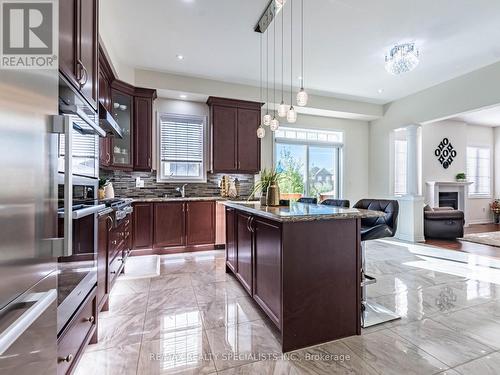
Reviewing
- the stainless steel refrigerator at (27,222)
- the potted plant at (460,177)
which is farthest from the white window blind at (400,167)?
the stainless steel refrigerator at (27,222)

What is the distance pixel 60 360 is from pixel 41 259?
77 centimetres

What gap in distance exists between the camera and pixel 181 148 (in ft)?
15.8

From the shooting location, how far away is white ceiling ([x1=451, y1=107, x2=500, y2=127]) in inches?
252

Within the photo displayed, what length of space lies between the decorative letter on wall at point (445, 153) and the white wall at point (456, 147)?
103 mm

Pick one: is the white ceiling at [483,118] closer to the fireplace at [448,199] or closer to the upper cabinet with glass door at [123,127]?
the fireplace at [448,199]

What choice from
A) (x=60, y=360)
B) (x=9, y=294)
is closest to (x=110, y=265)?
(x=60, y=360)

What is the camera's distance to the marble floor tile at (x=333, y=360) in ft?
5.07

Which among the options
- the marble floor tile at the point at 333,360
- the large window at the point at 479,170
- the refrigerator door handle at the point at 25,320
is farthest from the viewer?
the large window at the point at 479,170

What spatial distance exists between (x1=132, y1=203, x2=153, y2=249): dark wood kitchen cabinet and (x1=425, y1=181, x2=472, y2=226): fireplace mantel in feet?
23.4

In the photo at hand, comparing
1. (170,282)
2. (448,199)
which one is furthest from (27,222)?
(448,199)

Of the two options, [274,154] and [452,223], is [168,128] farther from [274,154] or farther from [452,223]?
[452,223]

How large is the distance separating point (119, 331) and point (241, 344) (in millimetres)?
1004

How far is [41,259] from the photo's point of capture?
740mm

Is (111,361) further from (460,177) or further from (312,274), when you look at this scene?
(460,177)
